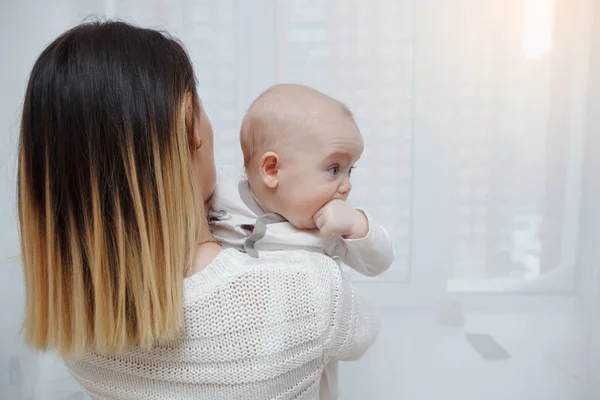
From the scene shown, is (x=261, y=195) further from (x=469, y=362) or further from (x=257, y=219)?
(x=469, y=362)

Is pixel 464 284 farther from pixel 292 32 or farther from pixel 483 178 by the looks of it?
pixel 292 32

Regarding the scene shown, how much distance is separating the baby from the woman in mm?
173

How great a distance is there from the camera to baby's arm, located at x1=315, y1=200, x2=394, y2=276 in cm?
94

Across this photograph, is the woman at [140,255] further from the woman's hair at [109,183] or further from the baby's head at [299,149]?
the baby's head at [299,149]

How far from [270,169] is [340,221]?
155 millimetres

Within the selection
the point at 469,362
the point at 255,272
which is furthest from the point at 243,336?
the point at 469,362

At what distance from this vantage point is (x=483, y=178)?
181 cm

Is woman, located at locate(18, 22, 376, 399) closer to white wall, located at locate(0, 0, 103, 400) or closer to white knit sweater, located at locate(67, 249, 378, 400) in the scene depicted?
white knit sweater, located at locate(67, 249, 378, 400)

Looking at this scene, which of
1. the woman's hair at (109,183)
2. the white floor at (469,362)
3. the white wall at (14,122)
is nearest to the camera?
the woman's hair at (109,183)

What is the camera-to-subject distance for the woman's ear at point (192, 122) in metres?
0.77

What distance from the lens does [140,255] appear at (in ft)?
2.43

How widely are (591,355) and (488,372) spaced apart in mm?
345

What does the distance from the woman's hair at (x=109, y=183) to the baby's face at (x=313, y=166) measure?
239mm

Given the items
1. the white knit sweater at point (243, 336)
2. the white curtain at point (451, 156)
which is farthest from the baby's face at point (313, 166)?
the white curtain at point (451, 156)
